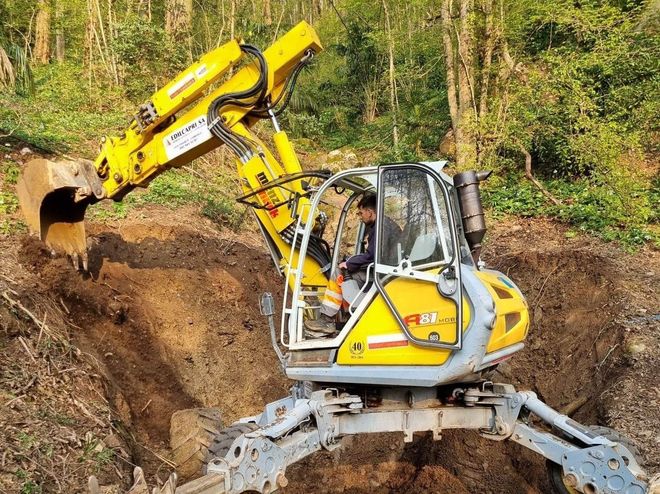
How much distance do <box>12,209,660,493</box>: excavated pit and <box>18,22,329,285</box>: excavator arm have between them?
966 mm

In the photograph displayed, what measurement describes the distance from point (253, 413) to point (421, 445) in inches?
81.9

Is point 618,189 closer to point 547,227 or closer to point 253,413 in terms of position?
point 547,227

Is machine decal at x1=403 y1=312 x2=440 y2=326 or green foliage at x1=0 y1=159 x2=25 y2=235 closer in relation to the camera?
machine decal at x1=403 y1=312 x2=440 y2=326

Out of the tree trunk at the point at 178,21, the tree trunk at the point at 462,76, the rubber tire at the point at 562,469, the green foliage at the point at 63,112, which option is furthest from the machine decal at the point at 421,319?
the tree trunk at the point at 178,21

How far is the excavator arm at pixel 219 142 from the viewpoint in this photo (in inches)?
232

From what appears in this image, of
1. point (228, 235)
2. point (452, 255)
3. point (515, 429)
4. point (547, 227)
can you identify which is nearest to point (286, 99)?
point (452, 255)

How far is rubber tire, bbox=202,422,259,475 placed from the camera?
15.8 feet

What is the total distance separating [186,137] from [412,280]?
291 centimetres

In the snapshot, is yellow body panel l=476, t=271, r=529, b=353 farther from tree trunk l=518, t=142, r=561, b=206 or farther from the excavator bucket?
tree trunk l=518, t=142, r=561, b=206

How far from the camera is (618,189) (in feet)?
33.1

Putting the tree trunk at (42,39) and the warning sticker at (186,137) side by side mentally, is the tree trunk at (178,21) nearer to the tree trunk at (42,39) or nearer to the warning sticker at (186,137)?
the tree trunk at (42,39)

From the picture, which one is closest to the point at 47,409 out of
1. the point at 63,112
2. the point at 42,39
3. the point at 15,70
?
the point at 15,70

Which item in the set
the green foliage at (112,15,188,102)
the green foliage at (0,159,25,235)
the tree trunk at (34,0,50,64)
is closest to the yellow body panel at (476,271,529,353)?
the green foliage at (0,159,25,235)

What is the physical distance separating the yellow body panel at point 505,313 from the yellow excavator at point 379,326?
0.06 feet
